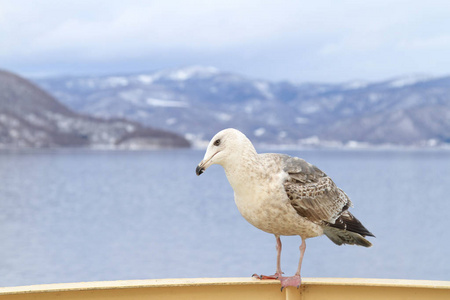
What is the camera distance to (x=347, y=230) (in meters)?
4.36

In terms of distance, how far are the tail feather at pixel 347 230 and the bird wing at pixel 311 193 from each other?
1.9 inches

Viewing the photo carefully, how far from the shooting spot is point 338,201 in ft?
14.6

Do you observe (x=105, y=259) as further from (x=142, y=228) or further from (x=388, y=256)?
(x=388, y=256)

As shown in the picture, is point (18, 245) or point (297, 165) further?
point (18, 245)

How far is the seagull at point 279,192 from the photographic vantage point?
377 cm

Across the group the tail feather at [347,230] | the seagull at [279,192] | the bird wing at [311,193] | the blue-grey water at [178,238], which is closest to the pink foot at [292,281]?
the seagull at [279,192]

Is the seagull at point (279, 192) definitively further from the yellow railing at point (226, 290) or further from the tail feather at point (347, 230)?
the yellow railing at point (226, 290)

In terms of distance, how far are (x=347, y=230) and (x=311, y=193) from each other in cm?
43

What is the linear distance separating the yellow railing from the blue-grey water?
2939cm

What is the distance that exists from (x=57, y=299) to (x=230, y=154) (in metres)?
1.29

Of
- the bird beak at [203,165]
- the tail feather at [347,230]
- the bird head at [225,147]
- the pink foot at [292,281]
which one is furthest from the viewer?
the tail feather at [347,230]

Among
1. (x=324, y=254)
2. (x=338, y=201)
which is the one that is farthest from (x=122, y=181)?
(x=338, y=201)

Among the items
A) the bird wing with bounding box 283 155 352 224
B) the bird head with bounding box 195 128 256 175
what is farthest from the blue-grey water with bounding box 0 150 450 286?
the bird head with bounding box 195 128 256 175

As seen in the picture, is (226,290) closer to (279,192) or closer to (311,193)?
(279,192)
